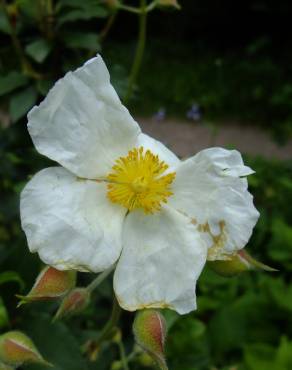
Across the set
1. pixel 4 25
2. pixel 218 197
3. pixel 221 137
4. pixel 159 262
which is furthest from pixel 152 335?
pixel 221 137

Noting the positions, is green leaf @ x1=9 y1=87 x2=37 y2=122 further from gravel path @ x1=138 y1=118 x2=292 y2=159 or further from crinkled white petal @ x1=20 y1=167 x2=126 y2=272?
gravel path @ x1=138 y1=118 x2=292 y2=159

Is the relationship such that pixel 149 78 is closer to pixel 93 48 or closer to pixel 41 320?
pixel 93 48

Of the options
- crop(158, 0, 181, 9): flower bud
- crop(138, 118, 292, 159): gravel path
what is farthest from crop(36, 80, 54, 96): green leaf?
crop(138, 118, 292, 159): gravel path

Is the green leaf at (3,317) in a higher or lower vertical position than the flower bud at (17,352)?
lower


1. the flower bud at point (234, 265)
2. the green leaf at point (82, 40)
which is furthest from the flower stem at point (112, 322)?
the green leaf at point (82, 40)

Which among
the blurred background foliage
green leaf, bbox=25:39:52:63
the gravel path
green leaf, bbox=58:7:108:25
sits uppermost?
green leaf, bbox=58:7:108:25

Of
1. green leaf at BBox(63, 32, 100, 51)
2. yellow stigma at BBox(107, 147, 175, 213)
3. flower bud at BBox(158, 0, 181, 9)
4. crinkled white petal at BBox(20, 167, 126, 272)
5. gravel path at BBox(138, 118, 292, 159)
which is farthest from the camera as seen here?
gravel path at BBox(138, 118, 292, 159)

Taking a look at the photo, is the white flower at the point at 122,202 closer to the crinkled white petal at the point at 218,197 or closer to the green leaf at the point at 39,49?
the crinkled white petal at the point at 218,197
